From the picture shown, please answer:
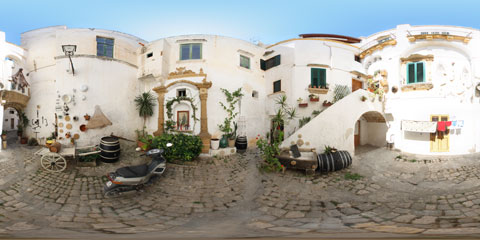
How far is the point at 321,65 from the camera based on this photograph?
31.4 ft

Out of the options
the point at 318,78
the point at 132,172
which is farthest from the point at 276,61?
the point at 132,172

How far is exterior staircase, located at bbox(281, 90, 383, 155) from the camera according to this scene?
279 inches

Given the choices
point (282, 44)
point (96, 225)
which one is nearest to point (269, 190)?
point (96, 225)

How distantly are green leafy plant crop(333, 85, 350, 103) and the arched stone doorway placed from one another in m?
1.64

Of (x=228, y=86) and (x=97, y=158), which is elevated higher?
(x=228, y=86)

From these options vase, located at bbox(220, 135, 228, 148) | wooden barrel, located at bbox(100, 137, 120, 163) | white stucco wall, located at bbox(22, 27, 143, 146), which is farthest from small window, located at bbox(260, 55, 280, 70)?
wooden barrel, located at bbox(100, 137, 120, 163)

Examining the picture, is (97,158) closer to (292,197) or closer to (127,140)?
(127,140)

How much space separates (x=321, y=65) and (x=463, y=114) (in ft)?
19.7

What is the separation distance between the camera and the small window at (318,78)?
31.3 ft

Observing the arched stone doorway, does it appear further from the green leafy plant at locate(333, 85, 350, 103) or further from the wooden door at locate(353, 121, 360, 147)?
the green leafy plant at locate(333, 85, 350, 103)

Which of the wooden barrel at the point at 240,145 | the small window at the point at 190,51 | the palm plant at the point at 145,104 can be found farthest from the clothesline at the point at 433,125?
the palm plant at the point at 145,104

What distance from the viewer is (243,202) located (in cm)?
416

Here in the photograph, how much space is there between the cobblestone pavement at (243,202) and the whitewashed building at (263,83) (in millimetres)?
1951

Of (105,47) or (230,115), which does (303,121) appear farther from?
(105,47)
